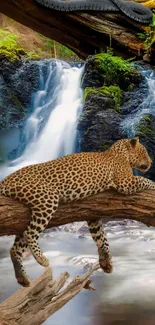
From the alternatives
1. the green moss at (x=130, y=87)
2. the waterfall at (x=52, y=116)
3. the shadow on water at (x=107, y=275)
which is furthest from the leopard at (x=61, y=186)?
the green moss at (x=130, y=87)

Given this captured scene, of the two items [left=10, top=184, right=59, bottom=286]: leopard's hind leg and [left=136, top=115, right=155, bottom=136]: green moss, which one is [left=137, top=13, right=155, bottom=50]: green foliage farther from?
[left=10, top=184, right=59, bottom=286]: leopard's hind leg

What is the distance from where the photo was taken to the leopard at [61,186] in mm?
2658

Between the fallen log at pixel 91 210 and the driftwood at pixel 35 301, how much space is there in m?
0.34

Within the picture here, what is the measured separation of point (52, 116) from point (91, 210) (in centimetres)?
327

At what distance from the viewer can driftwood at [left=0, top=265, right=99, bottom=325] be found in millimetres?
2350

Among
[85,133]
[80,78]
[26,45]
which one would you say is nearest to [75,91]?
[80,78]

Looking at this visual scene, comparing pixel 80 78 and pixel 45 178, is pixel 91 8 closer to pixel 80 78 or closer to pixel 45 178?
pixel 80 78

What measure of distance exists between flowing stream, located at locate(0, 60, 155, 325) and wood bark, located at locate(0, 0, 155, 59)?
452 millimetres

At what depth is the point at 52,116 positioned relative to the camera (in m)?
6.02

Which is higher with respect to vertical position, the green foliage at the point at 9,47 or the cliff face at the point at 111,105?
the green foliage at the point at 9,47

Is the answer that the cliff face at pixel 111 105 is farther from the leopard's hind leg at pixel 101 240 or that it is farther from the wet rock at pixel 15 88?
the leopard's hind leg at pixel 101 240

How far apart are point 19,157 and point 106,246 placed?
9.28 ft

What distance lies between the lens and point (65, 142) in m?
5.71

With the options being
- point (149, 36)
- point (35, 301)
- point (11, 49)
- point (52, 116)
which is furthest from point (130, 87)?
point (35, 301)
